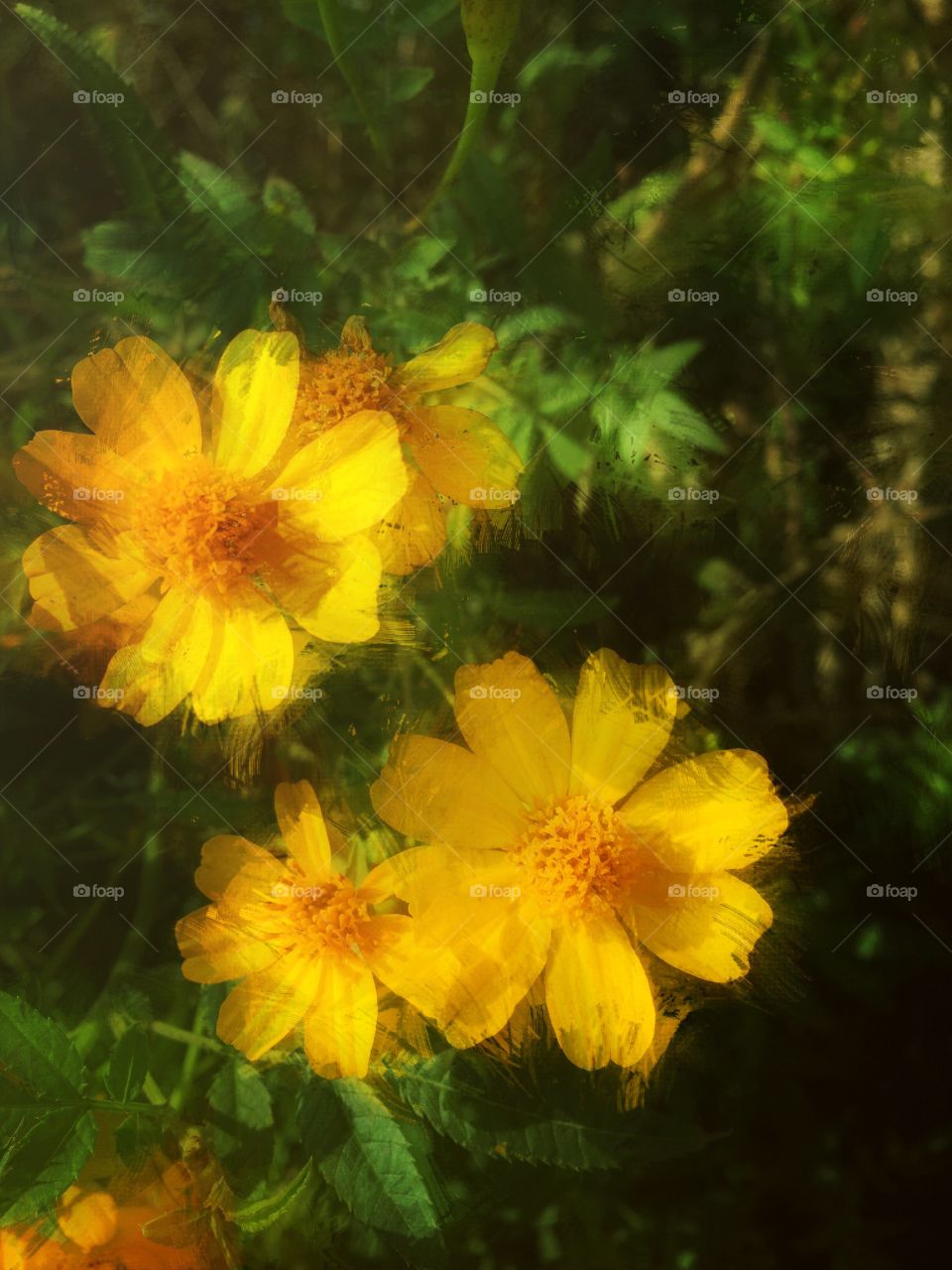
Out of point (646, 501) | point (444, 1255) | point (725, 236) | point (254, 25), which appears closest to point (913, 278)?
point (725, 236)

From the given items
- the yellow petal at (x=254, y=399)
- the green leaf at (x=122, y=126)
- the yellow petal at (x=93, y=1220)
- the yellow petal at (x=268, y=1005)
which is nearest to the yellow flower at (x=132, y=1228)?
the yellow petal at (x=93, y=1220)

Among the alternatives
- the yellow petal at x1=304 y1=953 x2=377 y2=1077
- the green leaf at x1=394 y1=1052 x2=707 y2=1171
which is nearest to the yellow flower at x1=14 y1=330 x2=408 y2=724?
the yellow petal at x1=304 y1=953 x2=377 y2=1077

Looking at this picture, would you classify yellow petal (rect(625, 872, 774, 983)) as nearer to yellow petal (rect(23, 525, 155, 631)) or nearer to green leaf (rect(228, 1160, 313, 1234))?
green leaf (rect(228, 1160, 313, 1234))

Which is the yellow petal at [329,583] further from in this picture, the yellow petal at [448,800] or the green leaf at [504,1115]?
the green leaf at [504,1115]

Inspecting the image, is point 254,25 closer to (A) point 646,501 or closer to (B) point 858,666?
(A) point 646,501

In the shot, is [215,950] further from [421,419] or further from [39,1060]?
[421,419]

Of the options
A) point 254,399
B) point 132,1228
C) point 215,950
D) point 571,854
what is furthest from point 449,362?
point 132,1228
